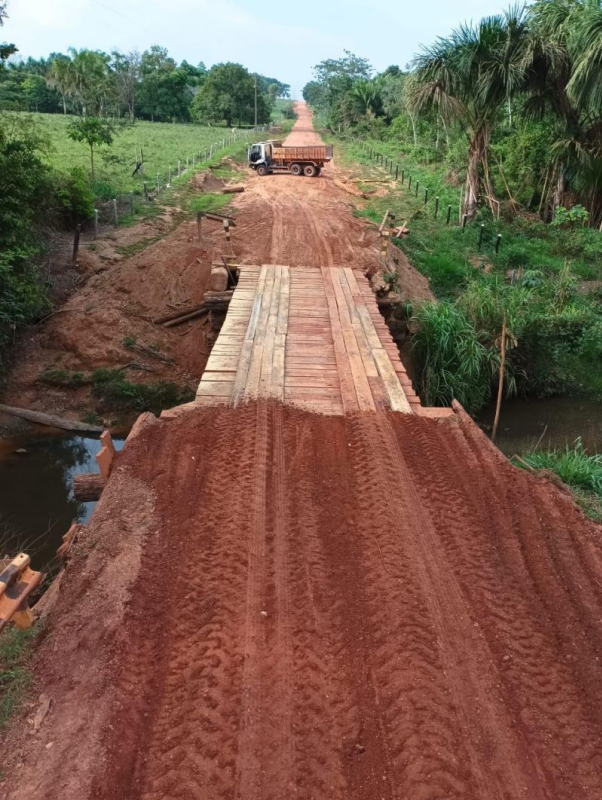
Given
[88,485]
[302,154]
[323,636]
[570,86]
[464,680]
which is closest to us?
[464,680]

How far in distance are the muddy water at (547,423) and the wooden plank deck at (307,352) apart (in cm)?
339

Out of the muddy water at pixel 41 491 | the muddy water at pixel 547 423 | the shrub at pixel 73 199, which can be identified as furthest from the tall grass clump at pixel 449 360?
the shrub at pixel 73 199

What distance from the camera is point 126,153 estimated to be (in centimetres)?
3000

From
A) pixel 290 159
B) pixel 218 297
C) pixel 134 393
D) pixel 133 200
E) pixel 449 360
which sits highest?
pixel 290 159

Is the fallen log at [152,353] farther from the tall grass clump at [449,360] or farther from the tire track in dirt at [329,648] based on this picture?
the tire track in dirt at [329,648]

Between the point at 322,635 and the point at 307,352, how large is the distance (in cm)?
477

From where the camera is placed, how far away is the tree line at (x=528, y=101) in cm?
1557

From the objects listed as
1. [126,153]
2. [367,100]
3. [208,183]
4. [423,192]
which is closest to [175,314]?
[208,183]

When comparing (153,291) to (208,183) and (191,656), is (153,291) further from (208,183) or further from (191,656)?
(208,183)

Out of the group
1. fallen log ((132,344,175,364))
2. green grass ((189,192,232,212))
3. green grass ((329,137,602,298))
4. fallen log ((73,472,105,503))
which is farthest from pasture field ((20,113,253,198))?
fallen log ((73,472,105,503))

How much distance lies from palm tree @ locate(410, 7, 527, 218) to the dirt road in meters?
14.3

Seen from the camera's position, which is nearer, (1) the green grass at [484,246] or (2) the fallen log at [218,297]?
(2) the fallen log at [218,297]

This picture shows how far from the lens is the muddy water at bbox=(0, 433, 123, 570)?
24.8 ft

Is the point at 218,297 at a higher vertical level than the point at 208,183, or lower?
lower
